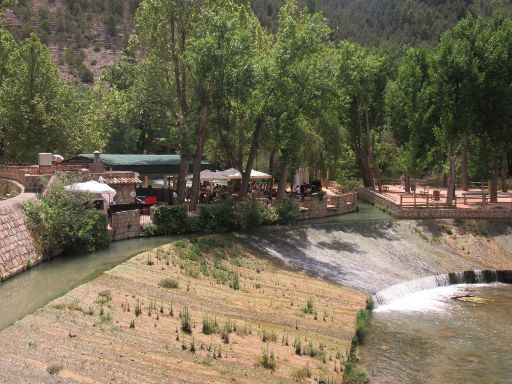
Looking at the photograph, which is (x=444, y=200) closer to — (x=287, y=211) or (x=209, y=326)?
(x=287, y=211)

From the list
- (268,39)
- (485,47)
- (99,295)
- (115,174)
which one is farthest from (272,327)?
(485,47)

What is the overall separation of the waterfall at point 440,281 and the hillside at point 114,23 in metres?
104

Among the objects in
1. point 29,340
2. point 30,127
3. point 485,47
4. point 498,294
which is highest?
point 485,47

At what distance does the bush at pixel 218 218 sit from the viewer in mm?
34844

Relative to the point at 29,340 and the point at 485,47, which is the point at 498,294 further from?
the point at 29,340

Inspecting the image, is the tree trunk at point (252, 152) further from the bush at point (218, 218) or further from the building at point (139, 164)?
the building at point (139, 164)

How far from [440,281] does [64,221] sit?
19.7 metres

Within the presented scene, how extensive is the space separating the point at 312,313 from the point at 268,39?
2586cm

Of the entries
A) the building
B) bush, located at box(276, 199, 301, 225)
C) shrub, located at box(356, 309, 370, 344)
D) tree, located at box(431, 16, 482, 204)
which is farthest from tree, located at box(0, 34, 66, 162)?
shrub, located at box(356, 309, 370, 344)

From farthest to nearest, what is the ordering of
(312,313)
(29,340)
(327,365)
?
(312,313) → (327,365) → (29,340)

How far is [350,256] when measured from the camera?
1369 inches

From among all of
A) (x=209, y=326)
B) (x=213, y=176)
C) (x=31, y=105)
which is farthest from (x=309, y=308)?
(x=31, y=105)

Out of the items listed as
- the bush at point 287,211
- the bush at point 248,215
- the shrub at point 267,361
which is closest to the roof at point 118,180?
the bush at point 248,215

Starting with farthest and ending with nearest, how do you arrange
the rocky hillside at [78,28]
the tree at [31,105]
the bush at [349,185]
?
the rocky hillside at [78,28], the bush at [349,185], the tree at [31,105]
